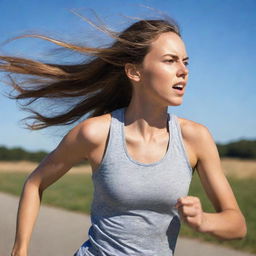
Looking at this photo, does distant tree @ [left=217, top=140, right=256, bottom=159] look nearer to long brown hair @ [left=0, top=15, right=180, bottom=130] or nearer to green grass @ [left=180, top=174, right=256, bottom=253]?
green grass @ [left=180, top=174, right=256, bottom=253]

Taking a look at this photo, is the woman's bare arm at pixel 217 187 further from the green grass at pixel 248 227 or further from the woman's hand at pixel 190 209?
the green grass at pixel 248 227

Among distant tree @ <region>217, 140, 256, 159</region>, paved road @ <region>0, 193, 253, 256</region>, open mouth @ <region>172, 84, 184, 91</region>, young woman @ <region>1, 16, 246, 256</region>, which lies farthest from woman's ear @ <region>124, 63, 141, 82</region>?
distant tree @ <region>217, 140, 256, 159</region>

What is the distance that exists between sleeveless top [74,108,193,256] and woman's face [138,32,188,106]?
25cm

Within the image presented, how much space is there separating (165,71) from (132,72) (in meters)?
0.33

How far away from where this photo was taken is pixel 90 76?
11.3ft

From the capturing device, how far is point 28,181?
2992mm

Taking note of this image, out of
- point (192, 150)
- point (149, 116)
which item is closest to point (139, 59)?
point (149, 116)

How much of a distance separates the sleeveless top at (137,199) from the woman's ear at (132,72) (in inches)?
15.9

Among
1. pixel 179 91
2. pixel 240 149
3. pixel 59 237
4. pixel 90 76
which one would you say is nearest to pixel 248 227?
pixel 59 237

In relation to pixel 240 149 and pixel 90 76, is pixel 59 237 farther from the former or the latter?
pixel 240 149

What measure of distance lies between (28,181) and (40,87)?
900 mm

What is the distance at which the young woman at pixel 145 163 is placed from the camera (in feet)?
8.78

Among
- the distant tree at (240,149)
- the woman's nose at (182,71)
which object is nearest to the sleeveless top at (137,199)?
the woman's nose at (182,71)

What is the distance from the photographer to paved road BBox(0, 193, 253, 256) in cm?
580
